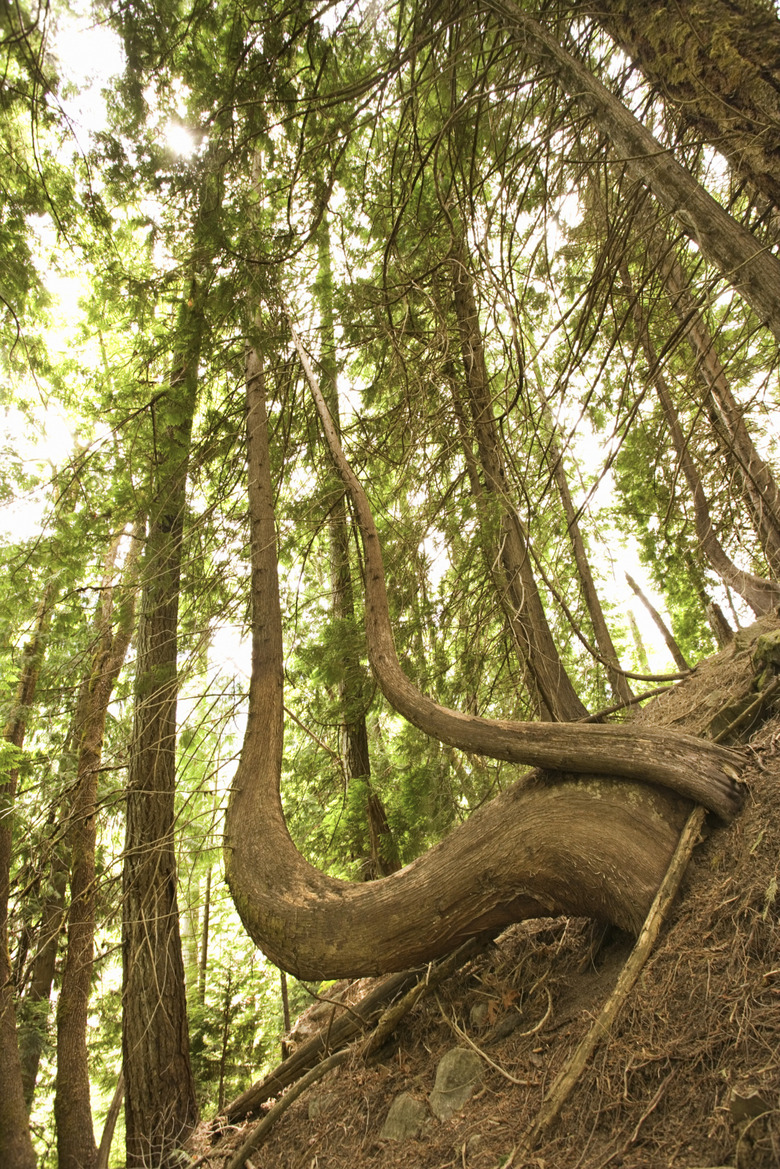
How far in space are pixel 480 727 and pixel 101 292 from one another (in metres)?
5.07

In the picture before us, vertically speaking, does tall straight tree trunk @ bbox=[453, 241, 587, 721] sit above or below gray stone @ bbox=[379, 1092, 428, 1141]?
above

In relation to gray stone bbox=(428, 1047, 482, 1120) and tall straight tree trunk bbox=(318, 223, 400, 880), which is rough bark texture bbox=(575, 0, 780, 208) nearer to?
tall straight tree trunk bbox=(318, 223, 400, 880)

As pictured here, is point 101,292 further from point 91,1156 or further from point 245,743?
point 91,1156

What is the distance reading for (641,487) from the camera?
8.82 meters

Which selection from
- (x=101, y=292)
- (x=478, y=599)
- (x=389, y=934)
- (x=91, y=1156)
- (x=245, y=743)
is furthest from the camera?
(x=91, y=1156)

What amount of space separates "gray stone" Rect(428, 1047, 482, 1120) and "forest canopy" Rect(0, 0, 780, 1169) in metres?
0.55

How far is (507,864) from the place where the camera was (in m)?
3.33

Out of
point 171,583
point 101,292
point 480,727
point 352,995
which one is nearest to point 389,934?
point 480,727

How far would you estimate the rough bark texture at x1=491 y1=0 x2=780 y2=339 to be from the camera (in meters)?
2.85

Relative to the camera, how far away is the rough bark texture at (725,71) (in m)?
2.94

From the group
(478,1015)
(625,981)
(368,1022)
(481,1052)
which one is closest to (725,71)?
(625,981)

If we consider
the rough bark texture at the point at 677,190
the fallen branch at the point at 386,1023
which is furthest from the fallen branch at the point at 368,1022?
the rough bark texture at the point at 677,190

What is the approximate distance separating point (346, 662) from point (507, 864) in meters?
3.28

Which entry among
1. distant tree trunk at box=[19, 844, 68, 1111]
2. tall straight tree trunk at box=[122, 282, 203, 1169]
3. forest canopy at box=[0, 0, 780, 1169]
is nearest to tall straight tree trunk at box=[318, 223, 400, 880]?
forest canopy at box=[0, 0, 780, 1169]
